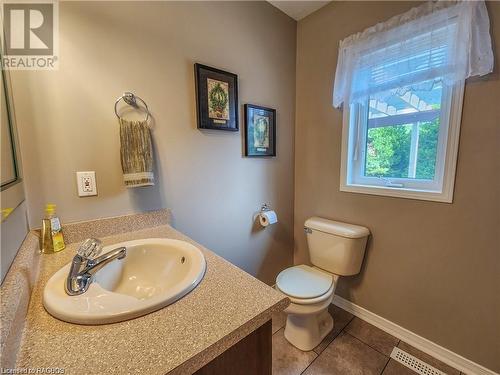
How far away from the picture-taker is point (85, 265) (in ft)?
2.34

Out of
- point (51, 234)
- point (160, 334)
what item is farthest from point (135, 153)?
point (160, 334)

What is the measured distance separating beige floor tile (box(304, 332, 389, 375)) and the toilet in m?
0.09

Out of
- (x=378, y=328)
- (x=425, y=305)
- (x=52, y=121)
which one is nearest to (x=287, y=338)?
(x=378, y=328)

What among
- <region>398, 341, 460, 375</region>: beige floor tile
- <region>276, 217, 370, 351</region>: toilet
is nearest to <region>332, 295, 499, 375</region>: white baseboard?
<region>398, 341, 460, 375</region>: beige floor tile

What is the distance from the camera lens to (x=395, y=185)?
1.46m

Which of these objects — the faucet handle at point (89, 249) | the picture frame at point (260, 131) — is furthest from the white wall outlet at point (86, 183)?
the picture frame at point (260, 131)

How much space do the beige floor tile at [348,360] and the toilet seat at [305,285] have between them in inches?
14.7

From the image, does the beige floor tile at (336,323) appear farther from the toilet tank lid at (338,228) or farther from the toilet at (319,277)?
the toilet tank lid at (338,228)

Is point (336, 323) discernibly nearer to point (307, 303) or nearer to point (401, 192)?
point (307, 303)

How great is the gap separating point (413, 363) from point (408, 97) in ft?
5.20

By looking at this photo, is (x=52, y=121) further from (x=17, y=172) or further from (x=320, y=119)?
(x=320, y=119)

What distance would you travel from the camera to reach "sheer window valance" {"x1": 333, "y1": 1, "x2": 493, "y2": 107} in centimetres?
106

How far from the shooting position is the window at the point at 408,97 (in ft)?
3.66

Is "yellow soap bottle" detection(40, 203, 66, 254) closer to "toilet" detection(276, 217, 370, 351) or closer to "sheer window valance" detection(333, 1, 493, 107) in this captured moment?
"toilet" detection(276, 217, 370, 351)
